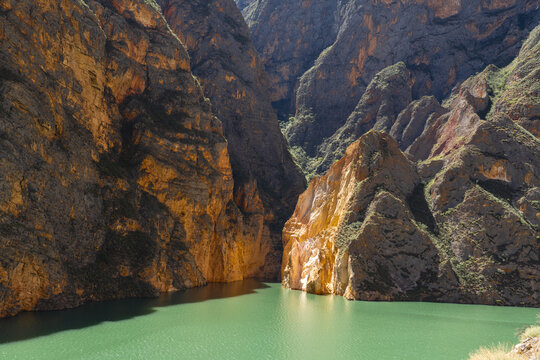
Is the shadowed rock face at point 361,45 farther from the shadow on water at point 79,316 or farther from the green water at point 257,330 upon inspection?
the shadow on water at point 79,316

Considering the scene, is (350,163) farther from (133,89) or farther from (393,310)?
(133,89)

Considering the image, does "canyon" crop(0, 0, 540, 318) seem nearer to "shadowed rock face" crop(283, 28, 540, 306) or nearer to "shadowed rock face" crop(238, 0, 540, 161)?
"shadowed rock face" crop(283, 28, 540, 306)

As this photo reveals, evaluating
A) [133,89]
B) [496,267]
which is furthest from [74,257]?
[496,267]

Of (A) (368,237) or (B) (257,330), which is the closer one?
(B) (257,330)

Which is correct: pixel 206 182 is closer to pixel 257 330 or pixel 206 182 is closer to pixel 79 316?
pixel 79 316

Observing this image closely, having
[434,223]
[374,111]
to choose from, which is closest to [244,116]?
[374,111]
